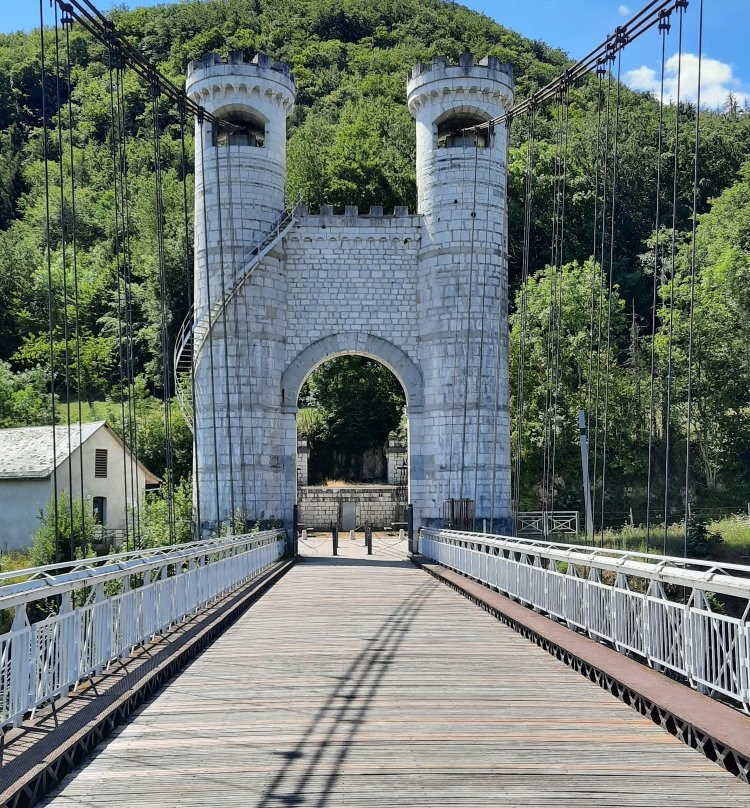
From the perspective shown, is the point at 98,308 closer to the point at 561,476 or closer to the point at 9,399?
the point at 9,399

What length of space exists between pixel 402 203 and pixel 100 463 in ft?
57.0

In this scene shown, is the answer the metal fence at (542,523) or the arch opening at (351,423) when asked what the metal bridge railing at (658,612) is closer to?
the metal fence at (542,523)

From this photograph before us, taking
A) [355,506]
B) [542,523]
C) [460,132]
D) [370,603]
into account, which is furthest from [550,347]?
[355,506]

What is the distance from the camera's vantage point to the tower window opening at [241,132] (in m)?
22.3

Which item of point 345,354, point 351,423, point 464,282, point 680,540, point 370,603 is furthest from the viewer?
point 351,423

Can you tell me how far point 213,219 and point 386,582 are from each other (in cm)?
1070

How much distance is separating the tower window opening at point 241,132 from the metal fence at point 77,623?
14.8 meters

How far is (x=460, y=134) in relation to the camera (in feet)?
77.1

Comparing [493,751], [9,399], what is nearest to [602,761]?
[493,751]

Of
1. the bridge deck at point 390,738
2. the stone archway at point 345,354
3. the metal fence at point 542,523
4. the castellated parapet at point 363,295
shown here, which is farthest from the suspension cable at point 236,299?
the bridge deck at point 390,738

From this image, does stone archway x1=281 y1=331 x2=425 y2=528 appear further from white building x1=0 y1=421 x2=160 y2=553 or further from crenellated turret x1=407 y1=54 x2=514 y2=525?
white building x1=0 y1=421 x2=160 y2=553

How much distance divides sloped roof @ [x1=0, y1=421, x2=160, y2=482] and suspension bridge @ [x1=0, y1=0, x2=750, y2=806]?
5749 millimetres

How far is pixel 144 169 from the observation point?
192ft

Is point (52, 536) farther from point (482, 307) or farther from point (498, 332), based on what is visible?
point (498, 332)
